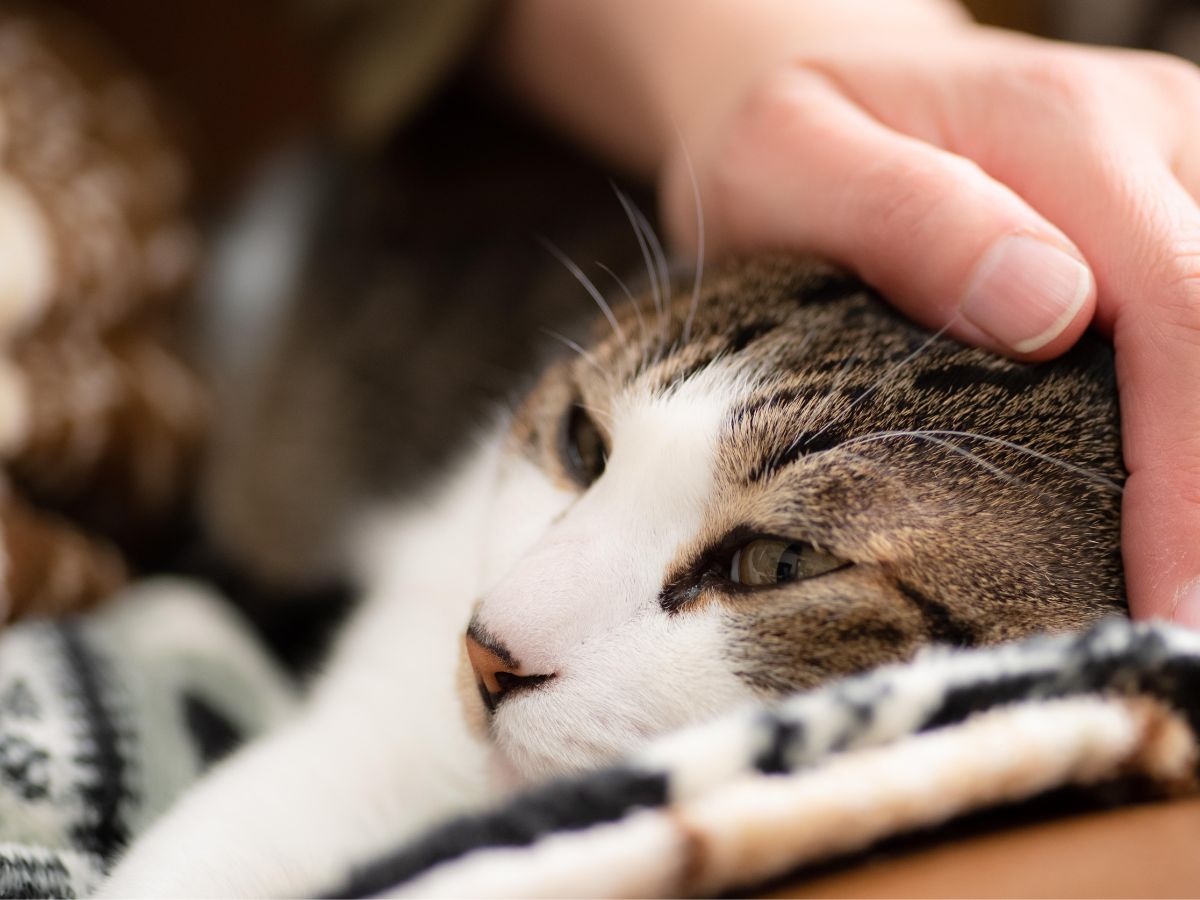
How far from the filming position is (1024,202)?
2.05 ft

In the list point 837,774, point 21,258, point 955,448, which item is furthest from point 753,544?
point 21,258

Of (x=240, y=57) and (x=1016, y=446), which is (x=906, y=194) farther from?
(x=240, y=57)

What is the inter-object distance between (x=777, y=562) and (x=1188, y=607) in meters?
0.19

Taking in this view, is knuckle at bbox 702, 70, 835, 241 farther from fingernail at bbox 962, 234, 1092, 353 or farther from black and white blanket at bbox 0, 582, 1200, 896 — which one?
black and white blanket at bbox 0, 582, 1200, 896

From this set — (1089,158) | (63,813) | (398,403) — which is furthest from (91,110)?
(1089,158)

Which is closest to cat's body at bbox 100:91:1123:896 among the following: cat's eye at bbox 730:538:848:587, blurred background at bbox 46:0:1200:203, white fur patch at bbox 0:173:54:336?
cat's eye at bbox 730:538:848:587

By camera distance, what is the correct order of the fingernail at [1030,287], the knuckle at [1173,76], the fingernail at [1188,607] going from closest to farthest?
the fingernail at [1188,607], the fingernail at [1030,287], the knuckle at [1173,76]

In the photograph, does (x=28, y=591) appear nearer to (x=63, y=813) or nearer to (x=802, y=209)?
(x=63, y=813)

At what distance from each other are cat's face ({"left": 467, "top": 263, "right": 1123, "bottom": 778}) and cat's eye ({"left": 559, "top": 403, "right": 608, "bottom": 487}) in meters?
0.08

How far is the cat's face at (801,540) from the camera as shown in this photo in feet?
1.75

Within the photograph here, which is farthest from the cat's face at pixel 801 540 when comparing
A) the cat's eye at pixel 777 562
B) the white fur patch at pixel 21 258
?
the white fur patch at pixel 21 258

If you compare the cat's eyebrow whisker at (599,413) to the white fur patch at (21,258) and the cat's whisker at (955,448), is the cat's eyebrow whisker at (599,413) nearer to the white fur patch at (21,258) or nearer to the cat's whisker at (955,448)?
the cat's whisker at (955,448)

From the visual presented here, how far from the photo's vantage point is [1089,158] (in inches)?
23.9

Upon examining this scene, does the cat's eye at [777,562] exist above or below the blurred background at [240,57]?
below
